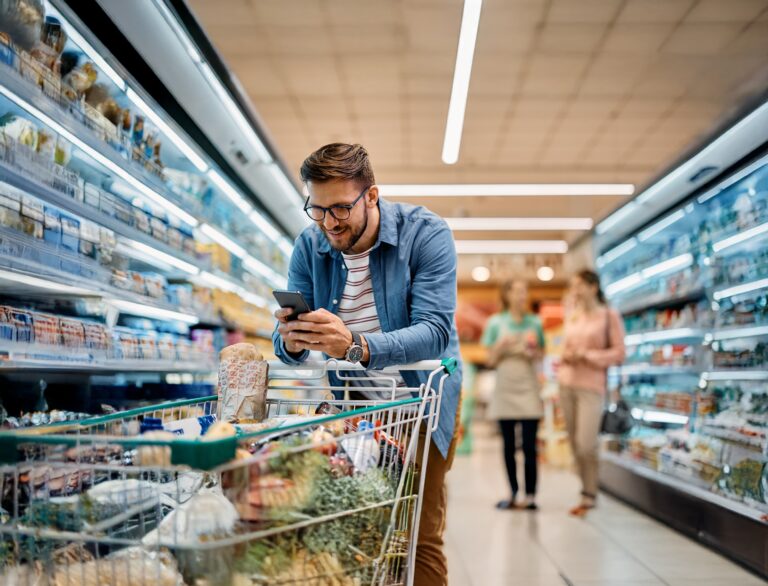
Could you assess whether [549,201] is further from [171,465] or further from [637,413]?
[171,465]

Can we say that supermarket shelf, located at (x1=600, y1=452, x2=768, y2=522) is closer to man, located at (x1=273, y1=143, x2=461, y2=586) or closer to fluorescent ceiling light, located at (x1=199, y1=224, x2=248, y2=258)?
man, located at (x1=273, y1=143, x2=461, y2=586)

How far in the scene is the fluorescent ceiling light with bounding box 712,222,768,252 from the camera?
387cm

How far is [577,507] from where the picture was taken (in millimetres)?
5027

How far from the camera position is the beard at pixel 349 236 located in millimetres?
1932

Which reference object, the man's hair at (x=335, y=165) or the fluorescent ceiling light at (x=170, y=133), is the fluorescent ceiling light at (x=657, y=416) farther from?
the man's hair at (x=335, y=165)

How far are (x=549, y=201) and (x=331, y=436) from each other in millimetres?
12263

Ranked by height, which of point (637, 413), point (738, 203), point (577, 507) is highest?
point (738, 203)

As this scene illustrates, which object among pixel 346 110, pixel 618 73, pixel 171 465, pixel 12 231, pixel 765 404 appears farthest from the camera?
pixel 346 110

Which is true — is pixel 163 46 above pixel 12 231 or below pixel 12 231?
above

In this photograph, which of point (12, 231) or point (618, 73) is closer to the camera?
point (12, 231)

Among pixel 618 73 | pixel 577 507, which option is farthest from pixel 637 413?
pixel 618 73

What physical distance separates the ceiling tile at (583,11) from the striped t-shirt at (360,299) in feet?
17.5

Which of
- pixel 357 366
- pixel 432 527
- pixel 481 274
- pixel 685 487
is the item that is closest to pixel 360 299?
pixel 357 366

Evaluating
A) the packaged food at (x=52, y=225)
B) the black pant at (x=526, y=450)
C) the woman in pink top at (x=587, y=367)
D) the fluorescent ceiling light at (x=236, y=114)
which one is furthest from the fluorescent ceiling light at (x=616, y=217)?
the packaged food at (x=52, y=225)
